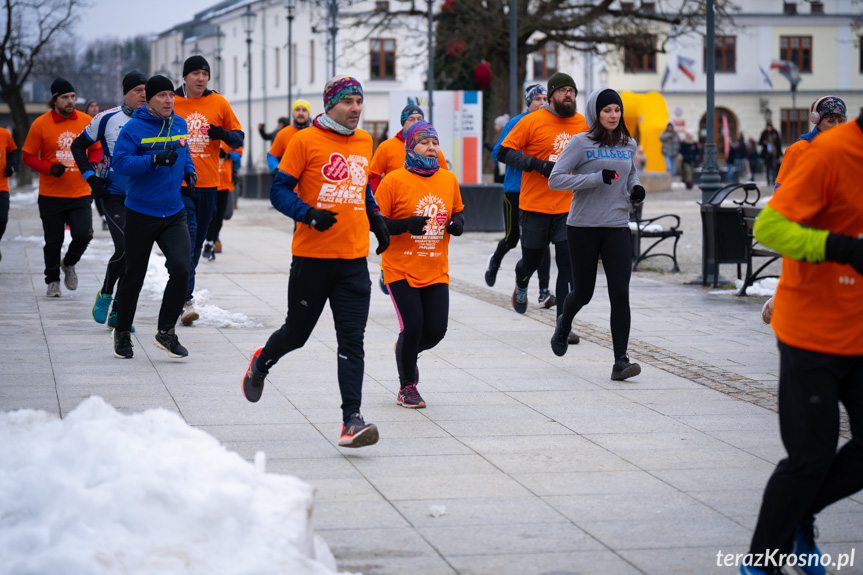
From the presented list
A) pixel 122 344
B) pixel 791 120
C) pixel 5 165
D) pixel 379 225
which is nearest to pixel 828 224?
pixel 379 225

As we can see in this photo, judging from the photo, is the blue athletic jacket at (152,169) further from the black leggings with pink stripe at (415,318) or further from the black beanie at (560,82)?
the black beanie at (560,82)

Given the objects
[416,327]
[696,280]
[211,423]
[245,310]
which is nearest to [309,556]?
[211,423]

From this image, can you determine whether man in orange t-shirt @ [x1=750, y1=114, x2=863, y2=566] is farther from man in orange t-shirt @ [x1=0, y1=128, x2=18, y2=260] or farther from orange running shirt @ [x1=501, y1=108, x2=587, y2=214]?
man in orange t-shirt @ [x1=0, y1=128, x2=18, y2=260]

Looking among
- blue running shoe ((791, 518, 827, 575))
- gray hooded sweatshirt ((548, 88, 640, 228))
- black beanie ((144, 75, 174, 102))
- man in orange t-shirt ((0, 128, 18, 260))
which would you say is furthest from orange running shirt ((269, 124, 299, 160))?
blue running shoe ((791, 518, 827, 575))

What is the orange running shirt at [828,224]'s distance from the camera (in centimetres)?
373

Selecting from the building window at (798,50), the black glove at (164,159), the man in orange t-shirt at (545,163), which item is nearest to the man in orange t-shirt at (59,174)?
the black glove at (164,159)

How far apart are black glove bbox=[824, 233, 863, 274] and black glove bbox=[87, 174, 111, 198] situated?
693cm

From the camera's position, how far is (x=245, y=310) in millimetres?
11070

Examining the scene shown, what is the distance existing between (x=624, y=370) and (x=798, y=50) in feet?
213

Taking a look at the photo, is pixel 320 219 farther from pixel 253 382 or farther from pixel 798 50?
pixel 798 50

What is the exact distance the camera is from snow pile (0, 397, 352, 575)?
349cm

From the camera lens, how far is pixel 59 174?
37.6 feet

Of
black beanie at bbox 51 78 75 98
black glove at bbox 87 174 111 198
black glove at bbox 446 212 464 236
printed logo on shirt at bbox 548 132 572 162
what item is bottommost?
black glove at bbox 446 212 464 236

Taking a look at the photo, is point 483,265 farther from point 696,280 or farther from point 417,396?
point 417,396
